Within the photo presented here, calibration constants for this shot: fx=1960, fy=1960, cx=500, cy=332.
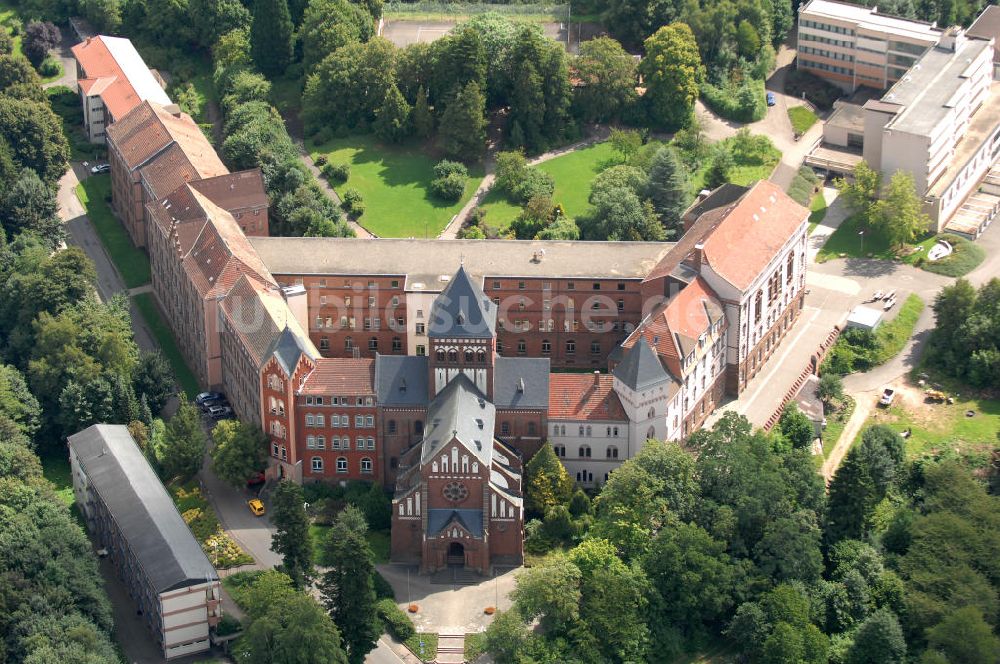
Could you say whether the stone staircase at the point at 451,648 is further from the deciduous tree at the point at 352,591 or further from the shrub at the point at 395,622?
the deciduous tree at the point at 352,591

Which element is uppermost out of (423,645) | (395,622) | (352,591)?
(352,591)

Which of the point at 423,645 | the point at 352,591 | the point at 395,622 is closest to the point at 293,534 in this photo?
the point at 352,591

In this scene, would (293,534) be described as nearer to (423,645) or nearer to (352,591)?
(352,591)

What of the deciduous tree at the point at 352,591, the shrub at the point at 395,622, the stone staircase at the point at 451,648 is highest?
the deciduous tree at the point at 352,591

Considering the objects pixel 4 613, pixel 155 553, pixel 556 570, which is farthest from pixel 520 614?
pixel 4 613

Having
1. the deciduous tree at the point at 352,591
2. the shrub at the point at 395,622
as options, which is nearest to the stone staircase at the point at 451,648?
the shrub at the point at 395,622
